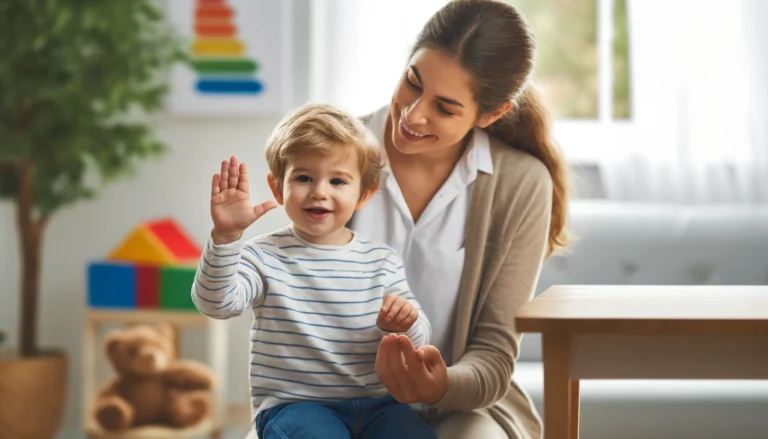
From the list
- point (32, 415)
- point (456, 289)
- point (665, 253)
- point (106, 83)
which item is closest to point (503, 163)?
point (456, 289)

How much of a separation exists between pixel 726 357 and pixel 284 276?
567 millimetres

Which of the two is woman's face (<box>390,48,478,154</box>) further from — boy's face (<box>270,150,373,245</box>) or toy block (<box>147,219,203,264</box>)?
toy block (<box>147,219,203,264</box>)

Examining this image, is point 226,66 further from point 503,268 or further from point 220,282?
point 220,282

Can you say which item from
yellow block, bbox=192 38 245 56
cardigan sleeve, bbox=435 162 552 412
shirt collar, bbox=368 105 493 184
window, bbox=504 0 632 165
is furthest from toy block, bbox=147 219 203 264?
cardigan sleeve, bbox=435 162 552 412

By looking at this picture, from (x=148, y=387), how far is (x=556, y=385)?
2.05 metres

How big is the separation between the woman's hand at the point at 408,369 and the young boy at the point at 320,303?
0.05 meters

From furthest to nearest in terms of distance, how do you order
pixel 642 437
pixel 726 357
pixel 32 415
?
pixel 32 415
pixel 642 437
pixel 726 357

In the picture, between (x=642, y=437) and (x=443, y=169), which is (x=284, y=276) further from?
(x=642, y=437)

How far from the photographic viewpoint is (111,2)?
2.92 meters

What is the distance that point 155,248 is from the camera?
3062 mm

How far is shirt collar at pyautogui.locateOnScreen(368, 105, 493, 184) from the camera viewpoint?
1544 mm

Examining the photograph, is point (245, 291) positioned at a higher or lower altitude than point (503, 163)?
lower

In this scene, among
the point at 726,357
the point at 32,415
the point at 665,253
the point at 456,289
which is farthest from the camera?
the point at 32,415

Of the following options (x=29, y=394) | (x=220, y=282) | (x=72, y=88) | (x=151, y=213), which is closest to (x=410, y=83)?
(x=220, y=282)
